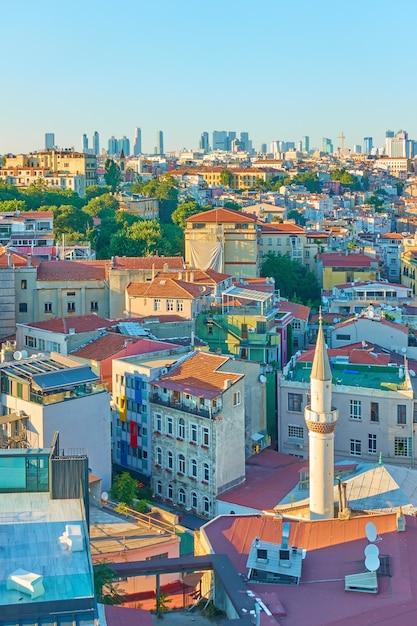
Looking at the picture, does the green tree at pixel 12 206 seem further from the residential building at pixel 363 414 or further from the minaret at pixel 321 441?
the minaret at pixel 321 441

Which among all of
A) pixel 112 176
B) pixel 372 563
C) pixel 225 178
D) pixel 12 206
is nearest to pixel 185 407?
pixel 372 563

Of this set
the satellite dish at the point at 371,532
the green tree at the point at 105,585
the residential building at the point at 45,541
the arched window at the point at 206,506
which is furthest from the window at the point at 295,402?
the residential building at the point at 45,541

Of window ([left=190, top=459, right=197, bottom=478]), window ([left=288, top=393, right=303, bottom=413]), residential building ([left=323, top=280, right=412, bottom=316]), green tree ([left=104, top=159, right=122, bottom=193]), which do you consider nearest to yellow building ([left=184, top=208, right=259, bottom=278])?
residential building ([left=323, top=280, right=412, bottom=316])

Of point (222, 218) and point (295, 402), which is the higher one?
point (222, 218)

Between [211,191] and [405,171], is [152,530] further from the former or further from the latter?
[405,171]

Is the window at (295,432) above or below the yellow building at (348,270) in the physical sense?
below

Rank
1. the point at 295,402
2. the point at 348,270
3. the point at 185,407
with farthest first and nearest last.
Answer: the point at 348,270
the point at 295,402
the point at 185,407

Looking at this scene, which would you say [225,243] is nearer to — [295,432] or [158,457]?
[295,432]
